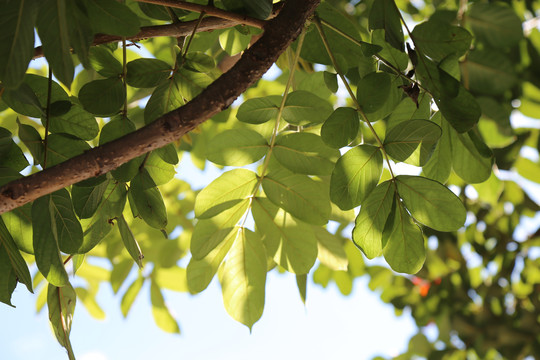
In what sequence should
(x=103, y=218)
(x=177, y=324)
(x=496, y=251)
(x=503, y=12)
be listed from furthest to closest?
(x=496, y=251) < (x=177, y=324) < (x=503, y=12) < (x=103, y=218)

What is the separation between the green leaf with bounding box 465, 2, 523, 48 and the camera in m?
1.08

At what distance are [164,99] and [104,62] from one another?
0.09 m

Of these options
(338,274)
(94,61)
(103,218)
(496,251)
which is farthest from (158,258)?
(496,251)

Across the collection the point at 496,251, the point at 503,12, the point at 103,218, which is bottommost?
the point at 496,251

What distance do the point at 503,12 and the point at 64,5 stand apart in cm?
94

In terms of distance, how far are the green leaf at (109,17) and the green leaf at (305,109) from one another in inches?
13.2

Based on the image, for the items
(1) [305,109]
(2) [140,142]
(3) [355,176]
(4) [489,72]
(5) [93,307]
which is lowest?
(4) [489,72]

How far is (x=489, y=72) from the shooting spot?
1.12 meters

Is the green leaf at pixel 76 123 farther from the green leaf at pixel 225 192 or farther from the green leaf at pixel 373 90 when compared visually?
the green leaf at pixel 373 90

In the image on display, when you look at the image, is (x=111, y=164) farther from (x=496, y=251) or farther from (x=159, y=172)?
(x=496, y=251)

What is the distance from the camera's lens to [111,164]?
51 centimetres

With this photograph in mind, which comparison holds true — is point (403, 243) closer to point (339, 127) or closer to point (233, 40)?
point (339, 127)

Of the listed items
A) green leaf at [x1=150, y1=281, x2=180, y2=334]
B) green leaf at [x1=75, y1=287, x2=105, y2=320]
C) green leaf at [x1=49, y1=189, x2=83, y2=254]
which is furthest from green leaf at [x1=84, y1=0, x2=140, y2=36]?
green leaf at [x1=75, y1=287, x2=105, y2=320]

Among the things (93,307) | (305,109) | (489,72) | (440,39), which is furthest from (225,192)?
(93,307)
